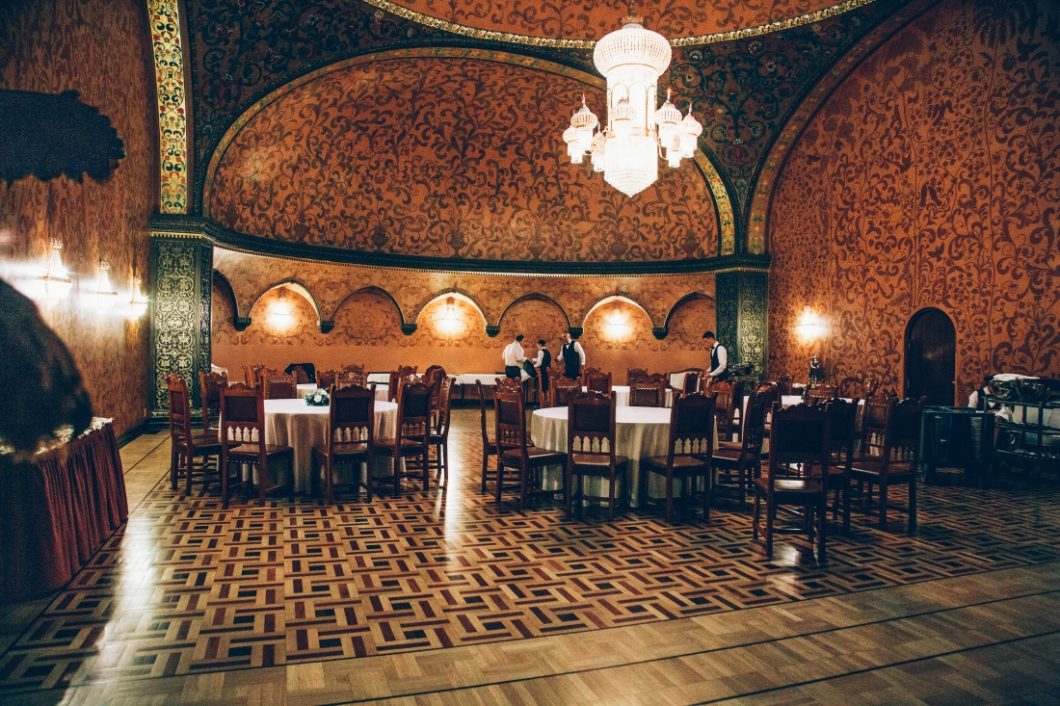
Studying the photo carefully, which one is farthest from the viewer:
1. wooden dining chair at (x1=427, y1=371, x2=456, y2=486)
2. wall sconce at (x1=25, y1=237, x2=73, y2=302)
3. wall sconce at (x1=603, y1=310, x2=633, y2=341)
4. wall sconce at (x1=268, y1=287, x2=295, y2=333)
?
wall sconce at (x1=603, y1=310, x2=633, y2=341)

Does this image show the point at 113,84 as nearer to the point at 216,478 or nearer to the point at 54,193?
the point at 54,193

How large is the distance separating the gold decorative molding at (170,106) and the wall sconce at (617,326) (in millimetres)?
8852

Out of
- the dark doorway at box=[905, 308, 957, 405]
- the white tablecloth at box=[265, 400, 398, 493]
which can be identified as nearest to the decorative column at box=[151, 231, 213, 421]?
the white tablecloth at box=[265, 400, 398, 493]

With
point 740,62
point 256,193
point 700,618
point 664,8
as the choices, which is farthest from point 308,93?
point 700,618

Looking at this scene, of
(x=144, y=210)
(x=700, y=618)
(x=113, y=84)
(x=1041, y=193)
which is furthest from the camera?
(x=144, y=210)

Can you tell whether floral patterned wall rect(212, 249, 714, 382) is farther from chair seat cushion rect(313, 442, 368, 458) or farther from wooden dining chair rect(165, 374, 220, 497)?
chair seat cushion rect(313, 442, 368, 458)

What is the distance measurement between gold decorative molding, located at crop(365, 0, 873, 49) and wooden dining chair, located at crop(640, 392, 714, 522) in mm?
7304

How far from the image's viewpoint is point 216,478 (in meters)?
6.88

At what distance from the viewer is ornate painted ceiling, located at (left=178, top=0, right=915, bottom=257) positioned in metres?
9.66

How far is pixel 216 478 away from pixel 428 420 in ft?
7.15

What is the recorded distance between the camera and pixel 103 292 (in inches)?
297

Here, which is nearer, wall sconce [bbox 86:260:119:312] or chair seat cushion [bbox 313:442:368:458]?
chair seat cushion [bbox 313:442:368:458]

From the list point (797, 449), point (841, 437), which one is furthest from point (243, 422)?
point (841, 437)

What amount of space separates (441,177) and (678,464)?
10318mm
